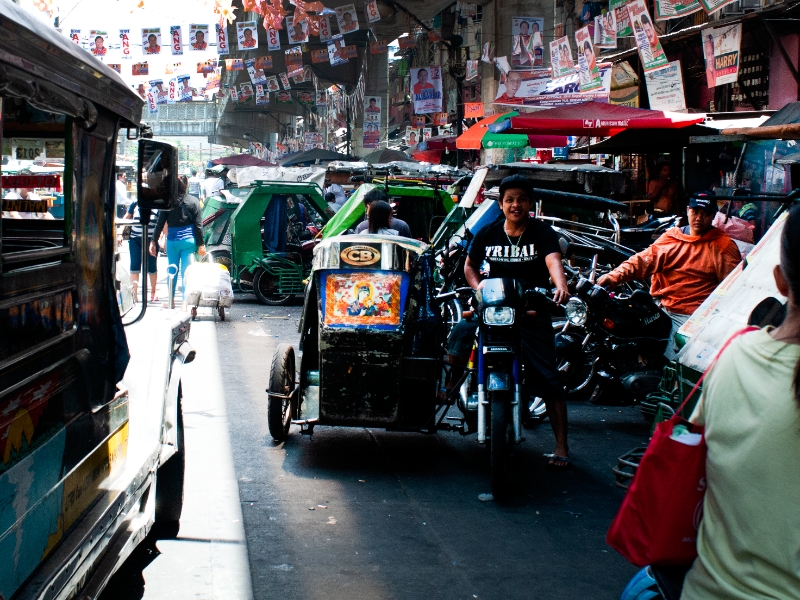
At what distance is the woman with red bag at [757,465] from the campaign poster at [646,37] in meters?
12.0

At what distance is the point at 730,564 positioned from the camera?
1.83 m

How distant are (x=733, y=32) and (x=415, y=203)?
199 inches

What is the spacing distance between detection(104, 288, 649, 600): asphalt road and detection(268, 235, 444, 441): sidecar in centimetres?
39

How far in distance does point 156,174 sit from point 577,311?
368 cm

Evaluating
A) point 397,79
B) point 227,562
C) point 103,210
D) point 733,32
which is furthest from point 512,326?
point 397,79

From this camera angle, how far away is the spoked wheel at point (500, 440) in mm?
5039

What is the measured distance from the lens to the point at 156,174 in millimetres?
3871

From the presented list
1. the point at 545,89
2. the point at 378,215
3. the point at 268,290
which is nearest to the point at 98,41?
the point at 545,89

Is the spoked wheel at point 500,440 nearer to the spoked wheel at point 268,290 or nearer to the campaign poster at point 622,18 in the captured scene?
the spoked wheel at point 268,290

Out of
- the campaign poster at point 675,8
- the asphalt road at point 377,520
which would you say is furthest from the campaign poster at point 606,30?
the asphalt road at point 377,520

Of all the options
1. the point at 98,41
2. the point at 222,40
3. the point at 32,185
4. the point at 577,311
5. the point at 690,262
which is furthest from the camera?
the point at 98,41

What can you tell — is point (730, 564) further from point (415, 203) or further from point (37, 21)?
point (415, 203)

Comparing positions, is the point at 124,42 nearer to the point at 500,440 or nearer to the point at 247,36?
the point at 247,36

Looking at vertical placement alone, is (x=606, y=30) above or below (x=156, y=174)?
above
